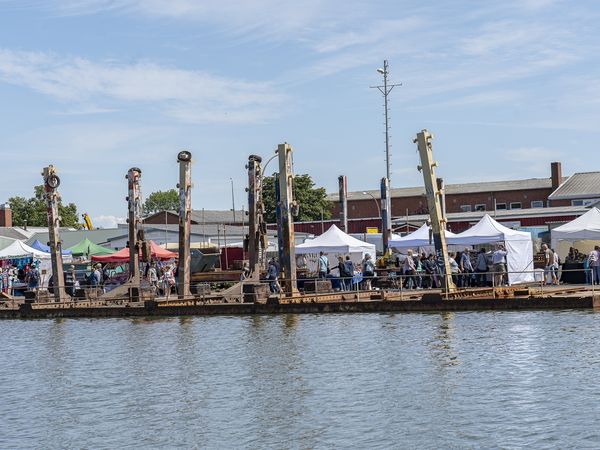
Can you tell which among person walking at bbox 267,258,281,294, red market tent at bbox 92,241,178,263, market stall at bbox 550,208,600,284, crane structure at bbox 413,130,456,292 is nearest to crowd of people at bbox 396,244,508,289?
crane structure at bbox 413,130,456,292

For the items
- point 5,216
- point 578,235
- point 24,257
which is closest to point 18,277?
point 24,257

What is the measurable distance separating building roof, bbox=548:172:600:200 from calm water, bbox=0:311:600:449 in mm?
66516

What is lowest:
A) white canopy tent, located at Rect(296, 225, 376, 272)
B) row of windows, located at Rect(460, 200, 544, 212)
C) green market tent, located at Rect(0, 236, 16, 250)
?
white canopy tent, located at Rect(296, 225, 376, 272)

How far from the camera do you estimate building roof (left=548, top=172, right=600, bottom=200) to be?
327ft

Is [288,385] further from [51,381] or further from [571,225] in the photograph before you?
[571,225]

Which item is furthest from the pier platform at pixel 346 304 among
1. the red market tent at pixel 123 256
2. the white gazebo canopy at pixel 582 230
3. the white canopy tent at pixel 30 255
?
the white canopy tent at pixel 30 255

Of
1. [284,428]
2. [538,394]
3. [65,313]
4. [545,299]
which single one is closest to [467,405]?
[538,394]

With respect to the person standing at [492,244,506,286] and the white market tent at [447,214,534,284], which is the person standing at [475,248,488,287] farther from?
the person standing at [492,244,506,286]

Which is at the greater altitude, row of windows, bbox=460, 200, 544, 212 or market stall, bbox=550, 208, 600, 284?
row of windows, bbox=460, 200, 544, 212

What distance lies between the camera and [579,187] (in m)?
102

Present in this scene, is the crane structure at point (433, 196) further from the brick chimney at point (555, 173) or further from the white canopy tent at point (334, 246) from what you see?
the brick chimney at point (555, 173)

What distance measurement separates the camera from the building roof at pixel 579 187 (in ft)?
327

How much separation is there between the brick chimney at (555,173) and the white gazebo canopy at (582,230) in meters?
61.6

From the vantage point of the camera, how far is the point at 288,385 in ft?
81.8
